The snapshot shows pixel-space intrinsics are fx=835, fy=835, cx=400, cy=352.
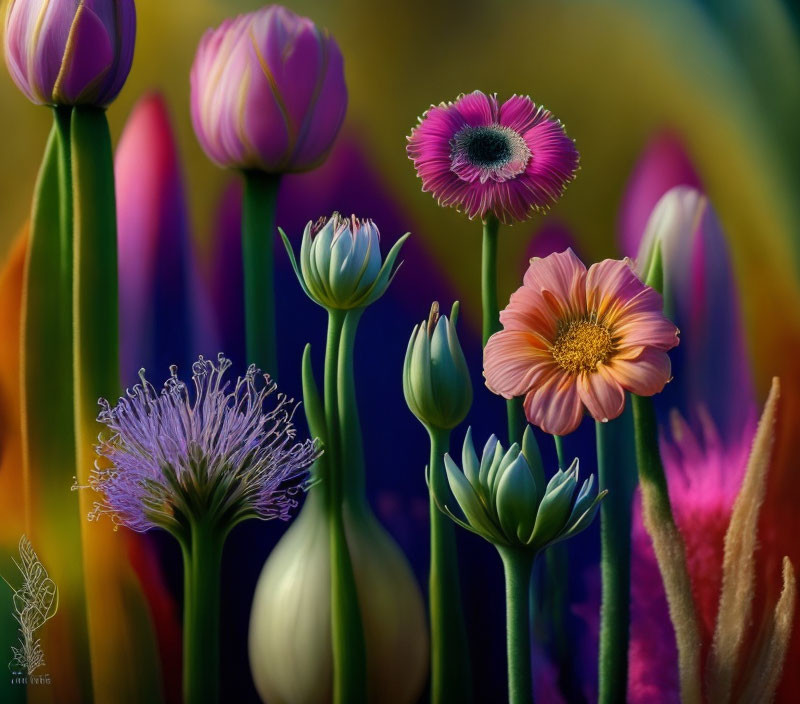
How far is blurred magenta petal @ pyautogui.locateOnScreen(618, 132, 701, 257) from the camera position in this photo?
2.78 ft

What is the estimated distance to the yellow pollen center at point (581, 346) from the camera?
2.50ft

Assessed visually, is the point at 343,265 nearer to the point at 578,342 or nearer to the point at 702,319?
the point at 578,342

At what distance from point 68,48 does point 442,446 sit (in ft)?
1.75

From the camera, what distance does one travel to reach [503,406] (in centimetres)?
83

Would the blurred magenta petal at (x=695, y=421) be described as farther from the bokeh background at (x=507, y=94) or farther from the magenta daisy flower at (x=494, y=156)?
the magenta daisy flower at (x=494, y=156)

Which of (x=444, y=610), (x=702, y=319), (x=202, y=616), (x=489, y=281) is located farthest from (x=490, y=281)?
(x=202, y=616)

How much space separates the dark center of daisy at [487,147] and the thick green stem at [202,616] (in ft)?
1.41

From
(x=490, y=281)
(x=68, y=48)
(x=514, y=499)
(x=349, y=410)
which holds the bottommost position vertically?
(x=514, y=499)

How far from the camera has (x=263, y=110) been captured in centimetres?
81

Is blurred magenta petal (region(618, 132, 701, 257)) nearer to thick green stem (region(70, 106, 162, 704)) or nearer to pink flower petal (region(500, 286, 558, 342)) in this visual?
pink flower petal (region(500, 286, 558, 342))

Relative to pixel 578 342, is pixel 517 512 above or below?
below

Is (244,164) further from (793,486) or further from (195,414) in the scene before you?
(793,486)

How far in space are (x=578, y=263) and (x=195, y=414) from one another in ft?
1.27

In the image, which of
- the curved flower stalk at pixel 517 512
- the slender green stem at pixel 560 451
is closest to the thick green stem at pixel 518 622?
the curved flower stalk at pixel 517 512
